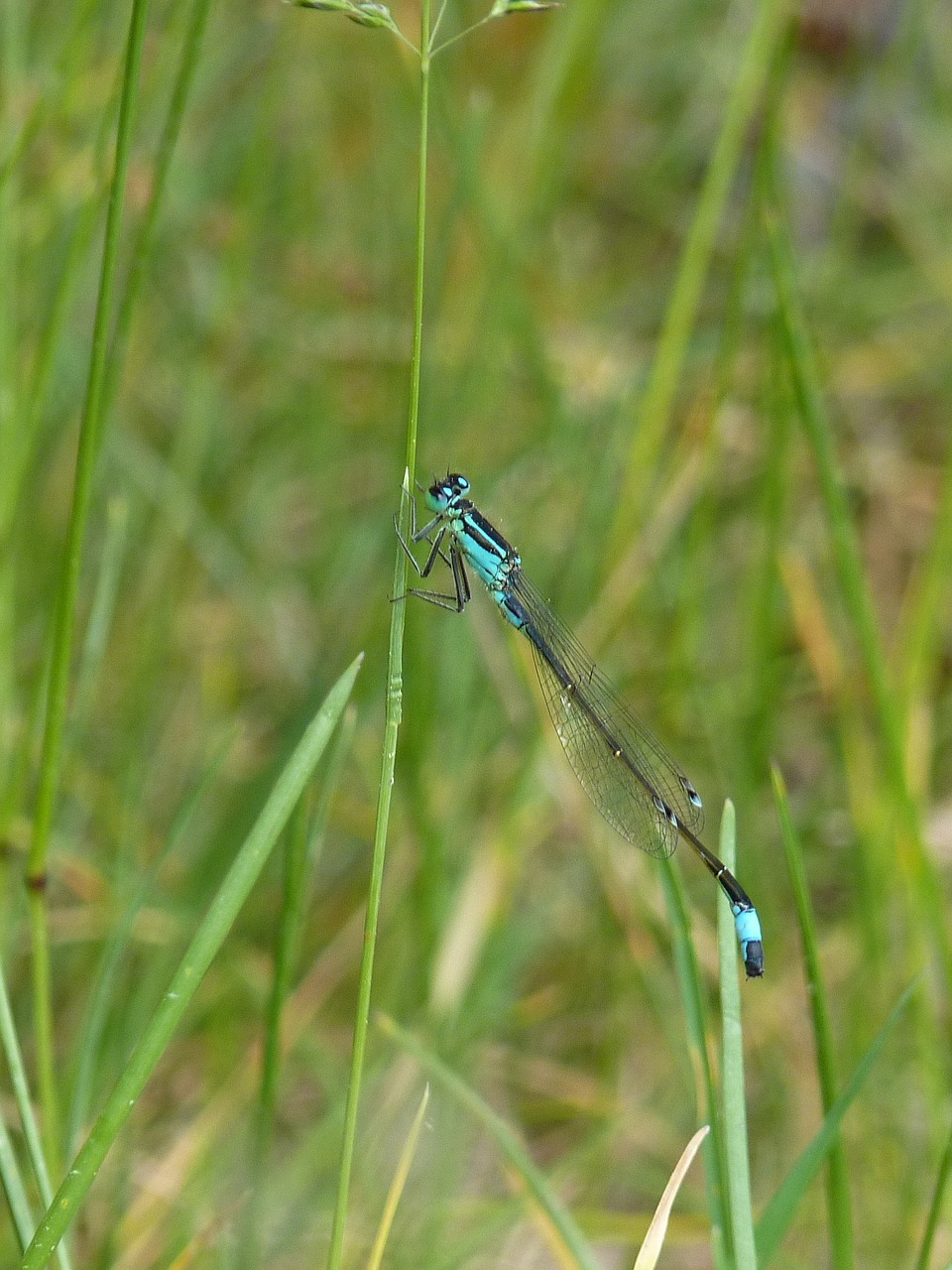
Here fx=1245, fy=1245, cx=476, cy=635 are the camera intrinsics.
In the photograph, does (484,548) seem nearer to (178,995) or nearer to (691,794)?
(691,794)

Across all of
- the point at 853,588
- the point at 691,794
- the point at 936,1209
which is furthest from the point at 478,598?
the point at 936,1209

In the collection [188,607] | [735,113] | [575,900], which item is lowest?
[575,900]

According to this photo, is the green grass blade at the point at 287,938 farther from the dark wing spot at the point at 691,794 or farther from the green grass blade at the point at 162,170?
the dark wing spot at the point at 691,794

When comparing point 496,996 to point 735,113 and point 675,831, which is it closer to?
point 675,831

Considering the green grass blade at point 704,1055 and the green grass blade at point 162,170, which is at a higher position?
the green grass blade at point 162,170

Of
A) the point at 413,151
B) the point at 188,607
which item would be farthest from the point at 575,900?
the point at 413,151

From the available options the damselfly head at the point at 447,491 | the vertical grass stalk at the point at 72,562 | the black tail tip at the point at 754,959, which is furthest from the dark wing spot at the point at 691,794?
the vertical grass stalk at the point at 72,562

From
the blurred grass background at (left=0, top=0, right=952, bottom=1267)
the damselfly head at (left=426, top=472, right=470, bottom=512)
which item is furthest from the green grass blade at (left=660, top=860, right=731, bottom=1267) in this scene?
the damselfly head at (left=426, top=472, right=470, bottom=512)
